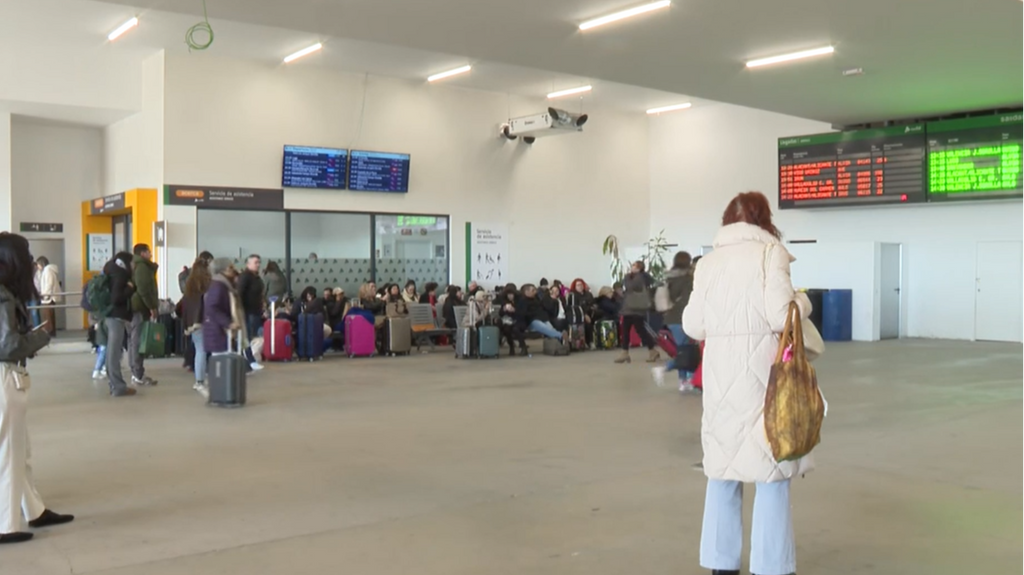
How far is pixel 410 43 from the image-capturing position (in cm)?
1116

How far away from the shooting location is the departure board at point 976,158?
14.9 m

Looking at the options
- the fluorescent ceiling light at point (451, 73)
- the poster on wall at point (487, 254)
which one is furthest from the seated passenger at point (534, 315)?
the fluorescent ceiling light at point (451, 73)

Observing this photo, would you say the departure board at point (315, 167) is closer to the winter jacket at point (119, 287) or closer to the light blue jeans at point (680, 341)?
the winter jacket at point (119, 287)

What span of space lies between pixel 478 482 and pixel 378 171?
12.3 meters

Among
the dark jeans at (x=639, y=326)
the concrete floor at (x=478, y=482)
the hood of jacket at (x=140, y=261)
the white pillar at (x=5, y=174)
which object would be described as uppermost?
the white pillar at (x=5, y=174)

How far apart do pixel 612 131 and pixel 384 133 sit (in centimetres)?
599

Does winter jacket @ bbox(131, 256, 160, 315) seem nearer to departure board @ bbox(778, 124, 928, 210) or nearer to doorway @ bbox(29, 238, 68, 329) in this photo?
doorway @ bbox(29, 238, 68, 329)

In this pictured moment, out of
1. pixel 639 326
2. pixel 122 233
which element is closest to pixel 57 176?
pixel 122 233

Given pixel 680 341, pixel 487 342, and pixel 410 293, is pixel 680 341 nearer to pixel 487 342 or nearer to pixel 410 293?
pixel 487 342

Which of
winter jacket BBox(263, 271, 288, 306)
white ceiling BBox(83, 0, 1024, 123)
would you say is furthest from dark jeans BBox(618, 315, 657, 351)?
winter jacket BBox(263, 271, 288, 306)

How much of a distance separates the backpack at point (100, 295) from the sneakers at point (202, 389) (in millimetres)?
1228

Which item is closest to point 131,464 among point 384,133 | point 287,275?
point 287,275

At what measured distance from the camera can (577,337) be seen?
15.9 meters

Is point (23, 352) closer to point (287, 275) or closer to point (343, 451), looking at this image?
point (343, 451)
